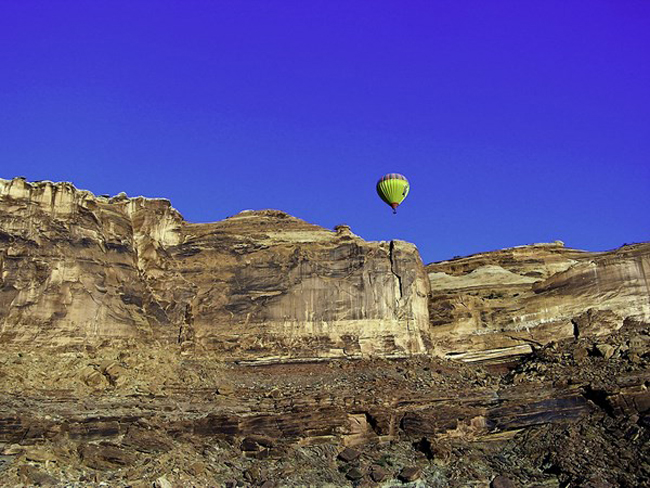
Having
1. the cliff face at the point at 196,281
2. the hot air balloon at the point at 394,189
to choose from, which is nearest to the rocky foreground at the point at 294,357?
the cliff face at the point at 196,281

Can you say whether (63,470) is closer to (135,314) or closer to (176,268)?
(135,314)

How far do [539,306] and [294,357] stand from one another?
1727 cm

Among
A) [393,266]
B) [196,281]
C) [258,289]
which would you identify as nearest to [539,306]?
[393,266]

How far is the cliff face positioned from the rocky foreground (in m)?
0.12

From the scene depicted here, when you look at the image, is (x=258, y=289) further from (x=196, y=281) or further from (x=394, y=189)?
(x=394, y=189)

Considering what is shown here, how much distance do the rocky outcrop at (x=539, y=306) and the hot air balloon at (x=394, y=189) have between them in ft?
26.2

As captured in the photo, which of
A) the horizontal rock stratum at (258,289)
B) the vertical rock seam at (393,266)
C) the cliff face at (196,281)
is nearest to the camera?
the cliff face at (196,281)

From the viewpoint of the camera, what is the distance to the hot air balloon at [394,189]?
6253 cm

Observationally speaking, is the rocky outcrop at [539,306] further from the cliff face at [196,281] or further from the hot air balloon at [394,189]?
the hot air balloon at [394,189]

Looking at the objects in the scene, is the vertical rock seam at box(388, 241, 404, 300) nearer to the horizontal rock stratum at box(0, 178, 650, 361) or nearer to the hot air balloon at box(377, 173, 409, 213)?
the horizontal rock stratum at box(0, 178, 650, 361)

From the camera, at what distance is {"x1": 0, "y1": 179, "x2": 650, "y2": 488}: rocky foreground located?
122ft

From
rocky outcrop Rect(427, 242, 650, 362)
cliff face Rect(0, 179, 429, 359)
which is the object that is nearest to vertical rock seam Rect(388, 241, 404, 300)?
cliff face Rect(0, 179, 429, 359)

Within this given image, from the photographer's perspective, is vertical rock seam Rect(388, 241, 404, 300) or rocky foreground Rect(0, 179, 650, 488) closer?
rocky foreground Rect(0, 179, 650, 488)

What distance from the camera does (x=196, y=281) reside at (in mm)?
53750
